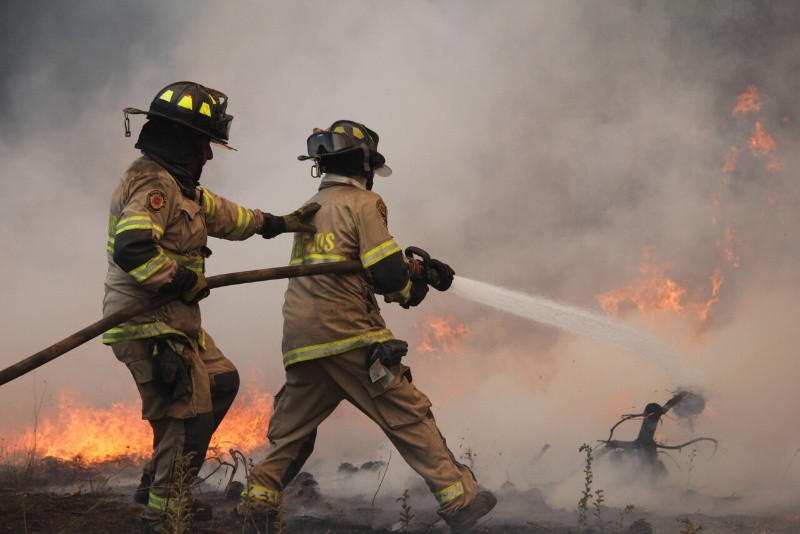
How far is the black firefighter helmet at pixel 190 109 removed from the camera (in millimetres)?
4051

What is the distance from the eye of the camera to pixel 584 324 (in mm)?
6246

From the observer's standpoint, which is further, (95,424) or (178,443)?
(95,424)

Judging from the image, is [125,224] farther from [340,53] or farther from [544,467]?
[340,53]

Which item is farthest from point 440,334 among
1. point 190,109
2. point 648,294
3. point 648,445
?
point 190,109

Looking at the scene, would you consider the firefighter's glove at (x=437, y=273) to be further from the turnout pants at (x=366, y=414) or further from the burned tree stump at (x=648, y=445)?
the burned tree stump at (x=648, y=445)

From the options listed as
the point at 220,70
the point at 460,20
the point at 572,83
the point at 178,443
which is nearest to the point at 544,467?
the point at 178,443

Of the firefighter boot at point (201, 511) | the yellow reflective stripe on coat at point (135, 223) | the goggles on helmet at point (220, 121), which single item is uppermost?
the goggles on helmet at point (220, 121)

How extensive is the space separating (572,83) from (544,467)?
4699mm

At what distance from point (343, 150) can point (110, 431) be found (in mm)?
4255

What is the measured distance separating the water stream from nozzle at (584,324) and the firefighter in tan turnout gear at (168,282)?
1770 millimetres

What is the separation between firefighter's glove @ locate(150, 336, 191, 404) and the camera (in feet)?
12.4

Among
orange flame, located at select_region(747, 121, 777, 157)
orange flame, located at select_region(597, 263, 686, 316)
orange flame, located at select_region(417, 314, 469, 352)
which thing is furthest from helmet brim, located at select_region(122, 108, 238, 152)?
orange flame, located at select_region(747, 121, 777, 157)

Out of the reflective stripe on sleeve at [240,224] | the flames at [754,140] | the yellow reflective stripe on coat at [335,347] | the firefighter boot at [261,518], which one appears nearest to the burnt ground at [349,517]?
the firefighter boot at [261,518]

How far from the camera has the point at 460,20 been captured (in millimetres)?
9945
